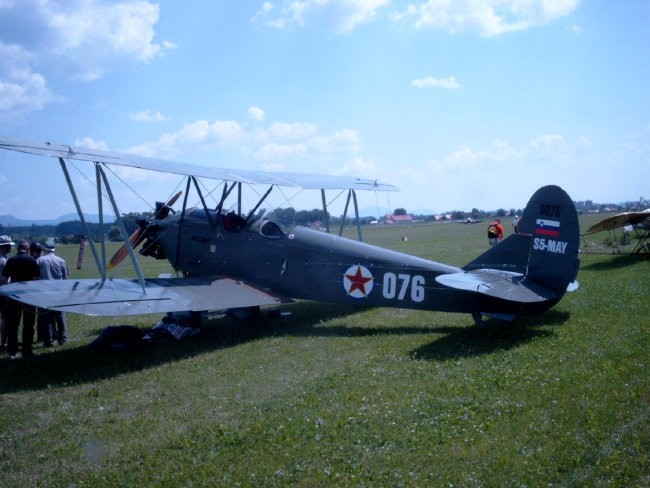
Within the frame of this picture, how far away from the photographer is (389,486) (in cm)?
331

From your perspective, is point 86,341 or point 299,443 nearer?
point 299,443

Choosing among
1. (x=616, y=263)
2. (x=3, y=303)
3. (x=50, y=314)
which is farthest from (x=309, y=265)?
(x=616, y=263)

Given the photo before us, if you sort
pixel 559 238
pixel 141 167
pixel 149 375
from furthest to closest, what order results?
pixel 141 167 → pixel 559 238 → pixel 149 375

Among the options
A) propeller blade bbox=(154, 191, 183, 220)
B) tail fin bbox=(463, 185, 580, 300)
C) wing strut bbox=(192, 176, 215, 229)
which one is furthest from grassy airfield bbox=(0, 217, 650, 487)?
propeller blade bbox=(154, 191, 183, 220)

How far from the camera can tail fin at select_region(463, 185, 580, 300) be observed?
21.5 ft

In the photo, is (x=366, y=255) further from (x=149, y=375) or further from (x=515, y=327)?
(x=149, y=375)

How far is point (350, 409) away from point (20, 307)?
16.1 feet

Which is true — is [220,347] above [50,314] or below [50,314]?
below

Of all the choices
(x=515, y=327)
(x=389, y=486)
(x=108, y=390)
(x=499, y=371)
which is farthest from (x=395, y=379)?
(x=108, y=390)

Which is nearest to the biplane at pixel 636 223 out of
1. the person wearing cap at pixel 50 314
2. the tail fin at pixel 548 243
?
the tail fin at pixel 548 243

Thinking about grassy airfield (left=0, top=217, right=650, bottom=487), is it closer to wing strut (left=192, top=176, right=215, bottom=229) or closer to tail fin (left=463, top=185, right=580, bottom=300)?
tail fin (left=463, top=185, right=580, bottom=300)

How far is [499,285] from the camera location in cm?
643

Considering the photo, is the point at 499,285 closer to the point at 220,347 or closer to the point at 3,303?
the point at 220,347

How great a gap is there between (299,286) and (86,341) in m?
3.39
